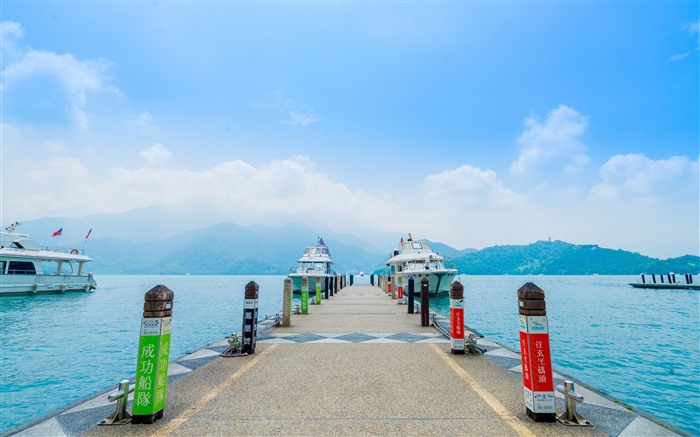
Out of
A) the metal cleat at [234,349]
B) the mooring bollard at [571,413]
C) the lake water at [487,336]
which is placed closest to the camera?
the mooring bollard at [571,413]

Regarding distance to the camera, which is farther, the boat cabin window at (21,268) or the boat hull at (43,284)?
the boat cabin window at (21,268)

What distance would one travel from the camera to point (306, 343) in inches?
379

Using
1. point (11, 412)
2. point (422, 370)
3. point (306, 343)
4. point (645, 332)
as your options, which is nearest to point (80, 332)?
point (11, 412)

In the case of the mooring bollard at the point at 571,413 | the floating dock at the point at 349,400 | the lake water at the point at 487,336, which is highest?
the mooring bollard at the point at 571,413

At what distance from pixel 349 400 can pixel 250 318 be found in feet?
12.6

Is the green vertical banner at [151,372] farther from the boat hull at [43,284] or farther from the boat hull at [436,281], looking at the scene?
the boat hull at [43,284]

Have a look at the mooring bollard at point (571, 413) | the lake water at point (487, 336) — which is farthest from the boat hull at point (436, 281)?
the mooring bollard at point (571, 413)

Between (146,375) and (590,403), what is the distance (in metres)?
6.10

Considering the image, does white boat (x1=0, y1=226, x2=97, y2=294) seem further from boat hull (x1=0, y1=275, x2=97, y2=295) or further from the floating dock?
the floating dock

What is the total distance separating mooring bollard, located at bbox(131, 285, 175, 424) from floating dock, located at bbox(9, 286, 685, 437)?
0.19m

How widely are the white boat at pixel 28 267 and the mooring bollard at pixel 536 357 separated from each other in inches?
2027

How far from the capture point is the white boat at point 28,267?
127ft

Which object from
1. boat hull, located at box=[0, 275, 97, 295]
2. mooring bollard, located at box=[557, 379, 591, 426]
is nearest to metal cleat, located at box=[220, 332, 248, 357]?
mooring bollard, located at box=[557, 379, 591, 426]

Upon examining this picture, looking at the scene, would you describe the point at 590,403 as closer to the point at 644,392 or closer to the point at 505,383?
the point at 505,383
